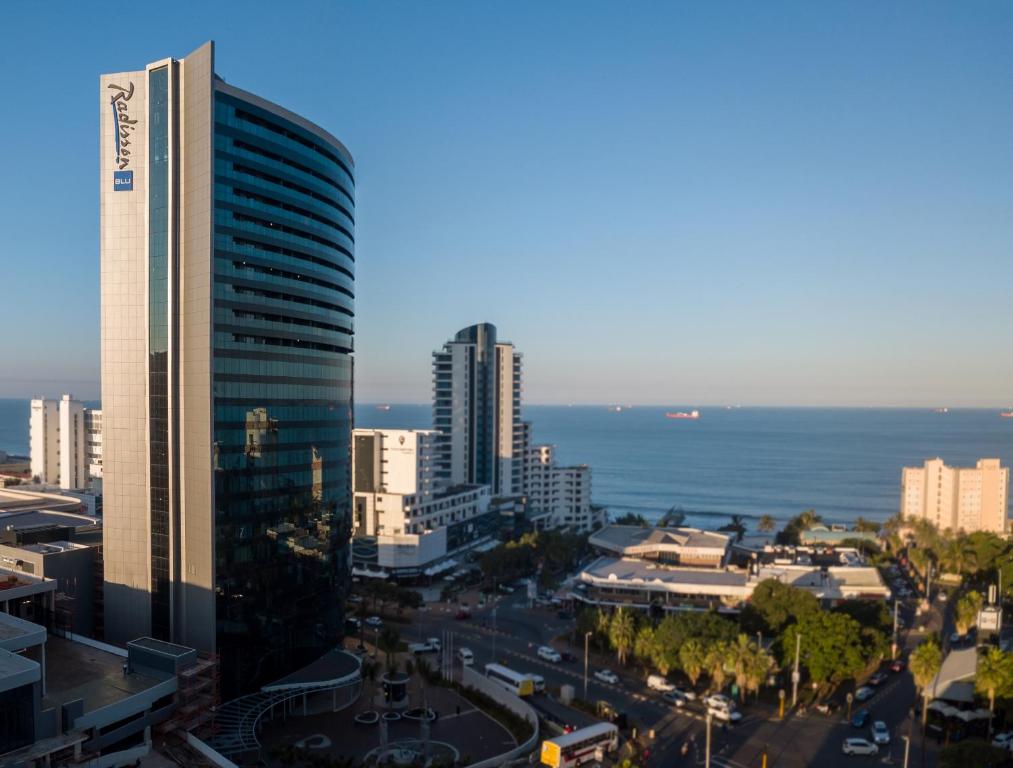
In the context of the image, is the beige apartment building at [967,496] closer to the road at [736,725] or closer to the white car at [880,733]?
the road at [736,725]

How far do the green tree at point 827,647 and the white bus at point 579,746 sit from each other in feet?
56.7

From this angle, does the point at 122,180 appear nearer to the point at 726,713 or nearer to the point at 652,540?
the point at 726,713

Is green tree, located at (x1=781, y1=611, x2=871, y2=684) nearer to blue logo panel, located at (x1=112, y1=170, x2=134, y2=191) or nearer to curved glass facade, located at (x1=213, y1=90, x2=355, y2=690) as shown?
curved glass facade, located at (x1=213, y1=90, x2=355, y2=690)

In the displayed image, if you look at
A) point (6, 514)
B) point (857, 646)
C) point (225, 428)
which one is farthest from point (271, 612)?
point (857, 646)

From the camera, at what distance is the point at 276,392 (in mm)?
47531

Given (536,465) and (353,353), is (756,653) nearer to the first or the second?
(353,353)

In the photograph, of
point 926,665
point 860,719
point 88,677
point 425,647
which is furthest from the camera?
point 425,647

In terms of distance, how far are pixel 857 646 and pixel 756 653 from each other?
8.37 m

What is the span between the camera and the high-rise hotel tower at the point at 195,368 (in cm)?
4328

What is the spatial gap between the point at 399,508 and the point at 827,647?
5134 cm

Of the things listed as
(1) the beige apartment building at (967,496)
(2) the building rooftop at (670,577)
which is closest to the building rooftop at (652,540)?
(2) the building rooftop at (670,577)

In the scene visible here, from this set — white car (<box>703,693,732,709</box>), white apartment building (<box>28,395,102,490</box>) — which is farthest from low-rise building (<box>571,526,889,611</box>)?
white apartment building (<box>28,395,102,490</box>)

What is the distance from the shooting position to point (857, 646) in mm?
53844

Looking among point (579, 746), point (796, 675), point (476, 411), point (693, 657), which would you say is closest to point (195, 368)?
point (579, 746)
